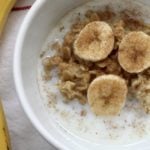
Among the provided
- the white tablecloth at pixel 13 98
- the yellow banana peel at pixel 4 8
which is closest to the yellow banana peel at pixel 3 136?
the white tablecloth at pixel 13 98

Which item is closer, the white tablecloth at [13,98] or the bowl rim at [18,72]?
the bowl rim at [18,72]

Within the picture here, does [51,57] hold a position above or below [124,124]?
above

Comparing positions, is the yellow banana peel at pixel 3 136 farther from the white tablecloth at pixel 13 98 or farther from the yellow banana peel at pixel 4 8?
the yellow banana peel at pixel 4 8

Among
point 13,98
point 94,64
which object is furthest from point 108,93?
point 13,98

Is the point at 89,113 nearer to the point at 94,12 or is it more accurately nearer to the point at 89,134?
the point at 89,134

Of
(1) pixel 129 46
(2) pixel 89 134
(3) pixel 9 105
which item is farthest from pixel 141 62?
(3) pixel 9 105

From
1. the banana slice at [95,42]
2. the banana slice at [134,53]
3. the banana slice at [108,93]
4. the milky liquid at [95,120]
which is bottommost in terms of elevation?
the milky liquid at [95,120]
